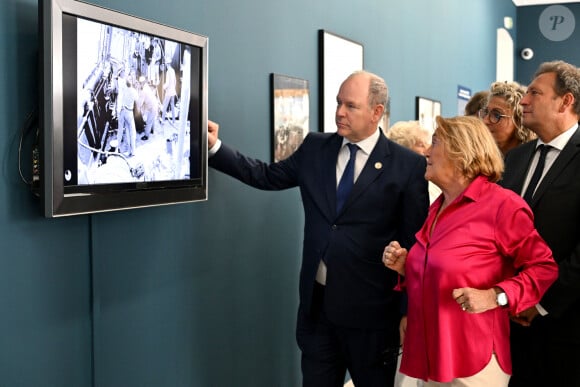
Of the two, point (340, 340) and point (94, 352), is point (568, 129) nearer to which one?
point (340, 340)

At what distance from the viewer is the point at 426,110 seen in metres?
5.62

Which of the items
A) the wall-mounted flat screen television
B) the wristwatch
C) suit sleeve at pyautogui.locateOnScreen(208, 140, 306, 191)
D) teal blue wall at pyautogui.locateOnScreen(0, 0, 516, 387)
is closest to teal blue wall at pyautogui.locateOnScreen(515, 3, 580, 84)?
teal blue wall at pyautogui.locateOnScreen(0, 0, 516, 387)

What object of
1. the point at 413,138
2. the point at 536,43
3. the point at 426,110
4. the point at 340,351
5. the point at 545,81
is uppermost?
the point at 536,43

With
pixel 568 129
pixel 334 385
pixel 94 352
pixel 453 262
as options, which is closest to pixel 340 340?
pixel 334 385

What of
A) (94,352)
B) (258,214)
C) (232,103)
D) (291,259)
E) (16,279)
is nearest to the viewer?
(16,279)

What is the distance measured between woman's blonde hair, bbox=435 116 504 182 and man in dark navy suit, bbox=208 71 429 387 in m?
0.33

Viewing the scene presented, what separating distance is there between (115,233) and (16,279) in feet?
1.37

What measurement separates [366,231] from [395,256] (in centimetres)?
24

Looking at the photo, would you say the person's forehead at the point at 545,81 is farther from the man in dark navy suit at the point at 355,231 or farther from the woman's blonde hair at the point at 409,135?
the woman's blonde hair at the point at 409,135

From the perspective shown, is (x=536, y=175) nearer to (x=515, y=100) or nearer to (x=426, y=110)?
(x=515, y=100)

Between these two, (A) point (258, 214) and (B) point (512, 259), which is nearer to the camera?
(B) point (512, 259)

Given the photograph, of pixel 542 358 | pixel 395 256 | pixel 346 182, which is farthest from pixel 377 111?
pixel 542 358

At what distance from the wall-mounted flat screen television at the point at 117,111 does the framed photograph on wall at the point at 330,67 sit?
135 centimetres

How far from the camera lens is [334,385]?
2596 millimetres
